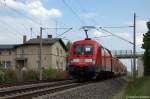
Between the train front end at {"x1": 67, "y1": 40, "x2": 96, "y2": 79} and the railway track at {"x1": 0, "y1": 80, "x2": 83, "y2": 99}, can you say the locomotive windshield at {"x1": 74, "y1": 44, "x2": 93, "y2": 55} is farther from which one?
the railway track at {"x1": 0, "y1": 80, "x2": 83, "y2": 99}

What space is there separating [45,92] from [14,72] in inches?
989

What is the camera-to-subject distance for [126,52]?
119 metres

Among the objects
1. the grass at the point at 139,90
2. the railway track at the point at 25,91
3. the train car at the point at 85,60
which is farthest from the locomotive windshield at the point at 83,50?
the railway track at the point at 25,91

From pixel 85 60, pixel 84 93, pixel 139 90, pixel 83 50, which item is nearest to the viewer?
pixel 84 93

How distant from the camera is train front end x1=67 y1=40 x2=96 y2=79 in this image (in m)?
34.4

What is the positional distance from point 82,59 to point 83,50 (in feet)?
3.17

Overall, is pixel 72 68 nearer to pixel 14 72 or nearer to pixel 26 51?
pixel 14 72

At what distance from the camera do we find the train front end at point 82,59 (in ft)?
113

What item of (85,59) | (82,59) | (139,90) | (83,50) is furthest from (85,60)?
(139,90)

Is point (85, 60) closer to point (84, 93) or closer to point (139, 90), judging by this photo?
point (139, 90)

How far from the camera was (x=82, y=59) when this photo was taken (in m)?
34.8

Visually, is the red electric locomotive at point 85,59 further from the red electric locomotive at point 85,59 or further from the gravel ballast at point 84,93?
the gravel ballast at point 84,93

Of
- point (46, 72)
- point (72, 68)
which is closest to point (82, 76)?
point (72, 68)

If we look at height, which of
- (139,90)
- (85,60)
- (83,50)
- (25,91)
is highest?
(83,50)
